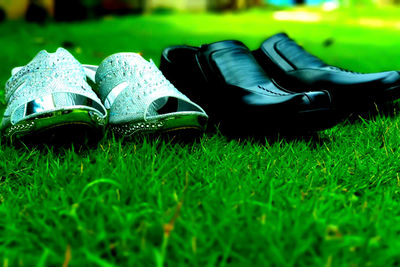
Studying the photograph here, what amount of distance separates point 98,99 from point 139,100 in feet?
0.47

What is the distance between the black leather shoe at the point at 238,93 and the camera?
146cm

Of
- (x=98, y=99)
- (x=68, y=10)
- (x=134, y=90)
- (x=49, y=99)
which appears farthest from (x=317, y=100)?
(x=68, y=10)

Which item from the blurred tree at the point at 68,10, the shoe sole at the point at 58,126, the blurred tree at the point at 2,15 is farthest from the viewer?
the blurred tree at the point at 68,10

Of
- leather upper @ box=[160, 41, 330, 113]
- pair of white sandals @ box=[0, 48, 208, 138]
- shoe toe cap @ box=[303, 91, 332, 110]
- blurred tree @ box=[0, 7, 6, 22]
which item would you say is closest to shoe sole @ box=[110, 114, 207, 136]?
pair of white sandals @ box=[0, 48, 208, 138]

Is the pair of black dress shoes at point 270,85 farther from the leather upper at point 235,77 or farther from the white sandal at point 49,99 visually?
the white sandal at point 49,99

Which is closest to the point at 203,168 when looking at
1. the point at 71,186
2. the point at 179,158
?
the point at 179,158

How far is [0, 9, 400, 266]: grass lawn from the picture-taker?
90 cm

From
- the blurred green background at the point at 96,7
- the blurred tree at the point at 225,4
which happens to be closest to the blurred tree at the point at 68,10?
the blurred green background at the point at 96,7

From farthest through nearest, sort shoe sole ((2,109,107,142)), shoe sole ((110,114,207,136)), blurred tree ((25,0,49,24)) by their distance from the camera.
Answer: blurred tree ((25,0,49,24)) → shoe sole ((110,114,207,136)) → shoe sole ((2,109,107,142))

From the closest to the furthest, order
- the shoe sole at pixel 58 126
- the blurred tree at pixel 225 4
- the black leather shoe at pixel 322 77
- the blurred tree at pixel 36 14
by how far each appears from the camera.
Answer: the shoe sole at pixel 58 126, the black leather shoe at pixel 322 77, the blurred tree at pixel 36 14, the blurred tree at pixel 225 4

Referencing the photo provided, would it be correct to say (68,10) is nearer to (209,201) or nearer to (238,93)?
(238,93)

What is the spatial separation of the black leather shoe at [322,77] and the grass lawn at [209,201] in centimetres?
10

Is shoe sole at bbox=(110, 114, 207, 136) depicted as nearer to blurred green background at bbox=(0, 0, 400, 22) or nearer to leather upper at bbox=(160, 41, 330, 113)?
leather upper at bbox=(160, 41, 330, 113)

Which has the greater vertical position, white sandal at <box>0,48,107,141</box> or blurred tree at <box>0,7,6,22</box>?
white sandal at <box>0,48,107,141</box>
